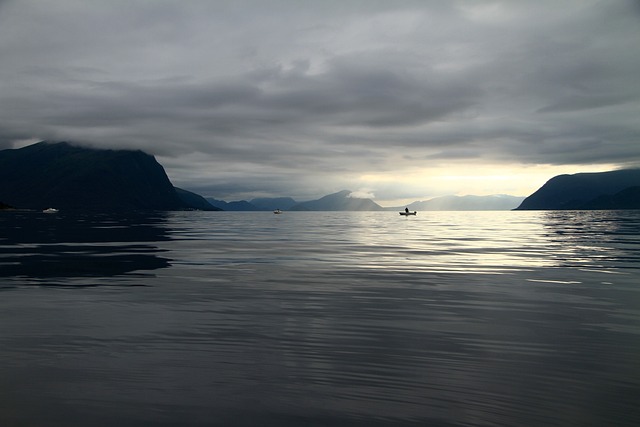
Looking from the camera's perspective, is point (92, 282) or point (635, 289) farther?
point (92, 282)

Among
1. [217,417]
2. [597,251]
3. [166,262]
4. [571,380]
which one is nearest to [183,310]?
[217,417]

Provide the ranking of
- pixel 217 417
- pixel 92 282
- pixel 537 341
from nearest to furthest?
1. pixel 217 417
2. pixel 537 341
3. pixel 92 282

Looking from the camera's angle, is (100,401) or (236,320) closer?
(100,401)

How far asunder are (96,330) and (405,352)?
30.3 ft

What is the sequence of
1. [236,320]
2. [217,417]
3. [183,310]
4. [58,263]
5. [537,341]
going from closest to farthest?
[217,417]
[537,341]
[236,320]
[183,310]
[58,263]

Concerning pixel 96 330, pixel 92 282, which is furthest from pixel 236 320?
pixel 92 282

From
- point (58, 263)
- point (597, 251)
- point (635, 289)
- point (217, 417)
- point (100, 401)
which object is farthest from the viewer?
point (597, 251)

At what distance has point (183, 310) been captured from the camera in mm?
16812

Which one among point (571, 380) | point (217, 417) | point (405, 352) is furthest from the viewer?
point (405, 352)

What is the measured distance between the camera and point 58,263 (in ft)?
101

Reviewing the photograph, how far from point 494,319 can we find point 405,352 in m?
5.44

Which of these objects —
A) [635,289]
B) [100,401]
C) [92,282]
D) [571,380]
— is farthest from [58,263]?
[635,289]

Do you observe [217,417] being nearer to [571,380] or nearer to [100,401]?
[100,401]

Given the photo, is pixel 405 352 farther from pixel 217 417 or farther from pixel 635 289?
pixel 635 289
